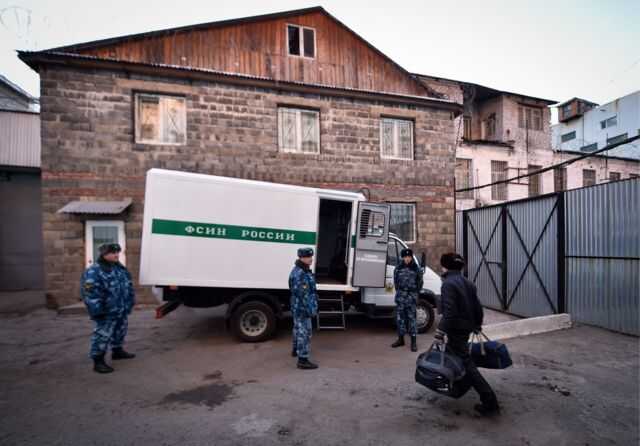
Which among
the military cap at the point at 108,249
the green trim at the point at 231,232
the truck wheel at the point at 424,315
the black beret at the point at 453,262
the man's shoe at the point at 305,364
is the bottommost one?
the man's shoe at the point at 305,364

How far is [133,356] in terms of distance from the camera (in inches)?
207

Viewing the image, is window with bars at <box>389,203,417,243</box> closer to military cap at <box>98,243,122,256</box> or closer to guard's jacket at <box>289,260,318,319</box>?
guard's jacket at <box>289,260,318,319</box>

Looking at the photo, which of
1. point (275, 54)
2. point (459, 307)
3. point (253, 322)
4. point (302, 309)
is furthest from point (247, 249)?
point (275, 54)

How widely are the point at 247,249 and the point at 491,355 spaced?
4038 mm

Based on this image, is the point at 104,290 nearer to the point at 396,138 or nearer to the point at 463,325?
the point at 463,325

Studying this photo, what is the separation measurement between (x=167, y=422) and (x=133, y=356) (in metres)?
2.42

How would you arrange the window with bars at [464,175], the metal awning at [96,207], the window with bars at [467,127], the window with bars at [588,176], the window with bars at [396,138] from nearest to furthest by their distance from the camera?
the metal awning at [96,207], the window with bars at [396,138], the window with bars at [464,175], the window with bars at [467,127], the window with bars at [588,176]

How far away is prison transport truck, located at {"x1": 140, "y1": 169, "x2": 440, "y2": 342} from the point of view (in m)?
5.40

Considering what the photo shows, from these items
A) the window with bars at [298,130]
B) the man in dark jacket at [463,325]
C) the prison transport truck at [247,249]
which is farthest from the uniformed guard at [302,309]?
the window with bars at [298,130]

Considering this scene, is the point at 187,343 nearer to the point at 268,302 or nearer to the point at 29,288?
the point at 268,302

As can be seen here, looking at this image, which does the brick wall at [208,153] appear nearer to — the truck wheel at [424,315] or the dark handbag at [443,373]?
the truck wheel at [424,315]

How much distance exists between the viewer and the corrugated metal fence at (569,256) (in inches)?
246

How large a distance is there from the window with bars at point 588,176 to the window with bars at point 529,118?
15.4ft

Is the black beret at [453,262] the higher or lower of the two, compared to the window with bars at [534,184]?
lower
